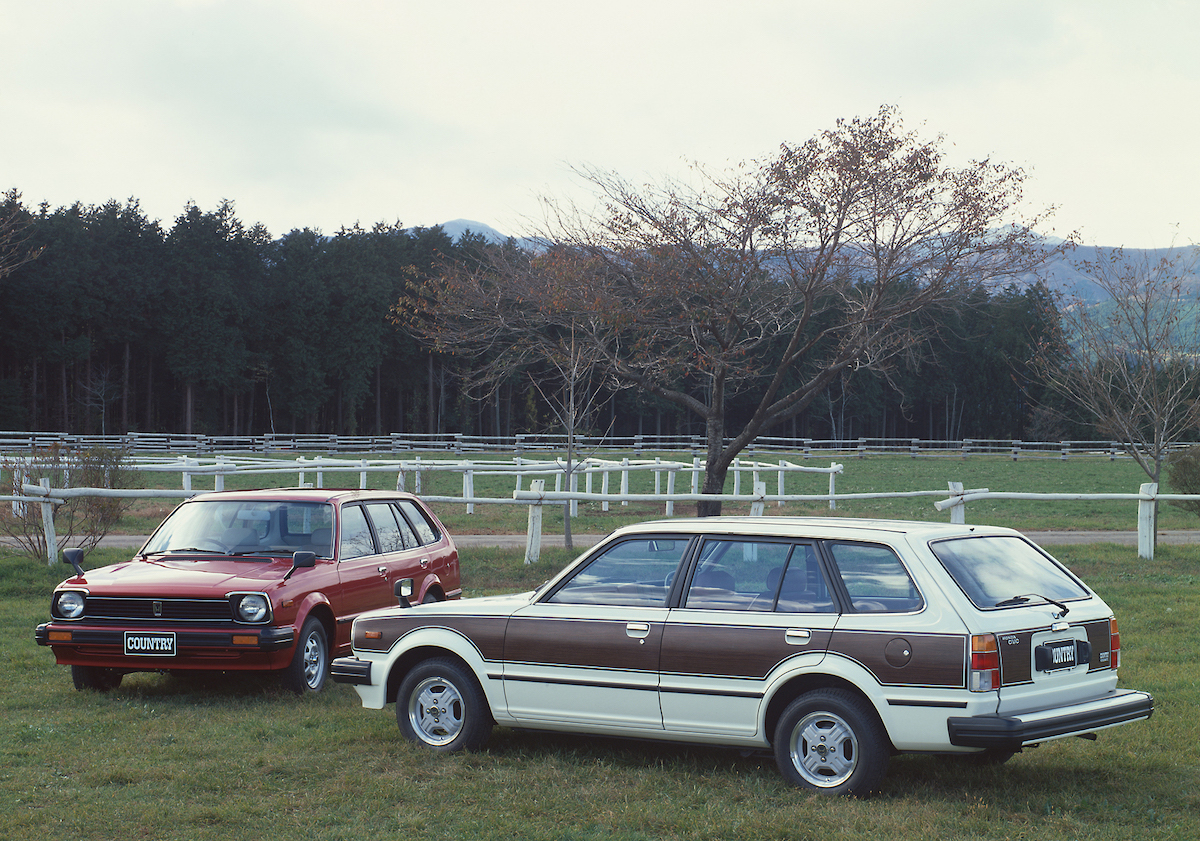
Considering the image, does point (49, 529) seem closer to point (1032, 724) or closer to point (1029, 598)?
point (1029, 598)

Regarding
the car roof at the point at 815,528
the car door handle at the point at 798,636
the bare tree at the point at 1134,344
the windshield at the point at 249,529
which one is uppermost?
the bare tree at the point at 1134,344

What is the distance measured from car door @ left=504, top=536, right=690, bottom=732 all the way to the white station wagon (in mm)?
11

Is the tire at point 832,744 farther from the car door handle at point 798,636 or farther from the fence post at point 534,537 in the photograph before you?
the fence post at point 534,537

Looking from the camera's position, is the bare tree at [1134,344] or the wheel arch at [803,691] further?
the bare tree at [1134,344]

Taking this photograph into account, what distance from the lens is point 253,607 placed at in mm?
8086

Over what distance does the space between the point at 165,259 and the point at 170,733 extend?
70.3 m

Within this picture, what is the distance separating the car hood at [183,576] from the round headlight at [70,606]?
88mm

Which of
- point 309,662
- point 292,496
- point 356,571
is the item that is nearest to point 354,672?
point 309,662

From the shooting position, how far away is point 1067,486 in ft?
128

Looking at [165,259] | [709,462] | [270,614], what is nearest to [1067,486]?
[709,462]

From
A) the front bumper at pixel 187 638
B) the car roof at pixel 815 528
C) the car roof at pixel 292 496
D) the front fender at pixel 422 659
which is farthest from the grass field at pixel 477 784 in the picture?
the car roof at pixel 292 496

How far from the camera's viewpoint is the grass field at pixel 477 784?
17.4ft

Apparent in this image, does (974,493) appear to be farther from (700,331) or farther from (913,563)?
(913,563)

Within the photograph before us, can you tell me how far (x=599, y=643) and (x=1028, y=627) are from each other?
2.26 metres
